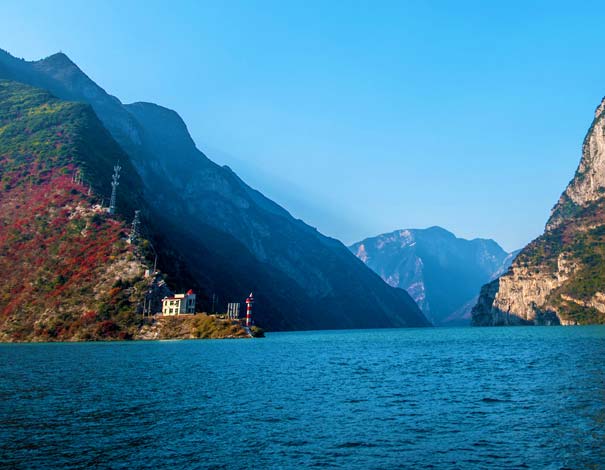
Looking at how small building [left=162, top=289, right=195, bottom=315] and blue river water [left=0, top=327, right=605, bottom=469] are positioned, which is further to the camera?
small building [left=162, top=289, right=195, bottom=315]

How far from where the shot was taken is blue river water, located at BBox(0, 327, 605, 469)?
105 ft

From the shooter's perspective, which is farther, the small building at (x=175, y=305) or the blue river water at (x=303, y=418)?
the small building at (x=175, y=305)

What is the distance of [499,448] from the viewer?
3416cm

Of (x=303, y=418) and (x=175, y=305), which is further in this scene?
(x=175, y=305)

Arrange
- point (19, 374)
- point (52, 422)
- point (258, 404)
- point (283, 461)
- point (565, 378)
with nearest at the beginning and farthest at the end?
1. point (283, 461)
2. point (52, 422)
3. point (258, 404)
4. point (565, 378)
5. point (19, 374)

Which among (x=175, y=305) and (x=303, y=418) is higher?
(x=175, y=305)

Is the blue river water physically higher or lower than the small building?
lower

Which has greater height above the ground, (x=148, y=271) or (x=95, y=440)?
(x=148, y=271)

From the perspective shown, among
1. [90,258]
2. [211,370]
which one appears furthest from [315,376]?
[90,258]

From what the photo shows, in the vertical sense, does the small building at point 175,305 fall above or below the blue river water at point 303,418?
above

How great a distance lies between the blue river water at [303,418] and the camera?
3203 cm

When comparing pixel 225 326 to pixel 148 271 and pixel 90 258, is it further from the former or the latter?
pixel 90 258

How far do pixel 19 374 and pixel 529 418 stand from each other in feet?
218

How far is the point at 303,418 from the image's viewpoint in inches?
1742
